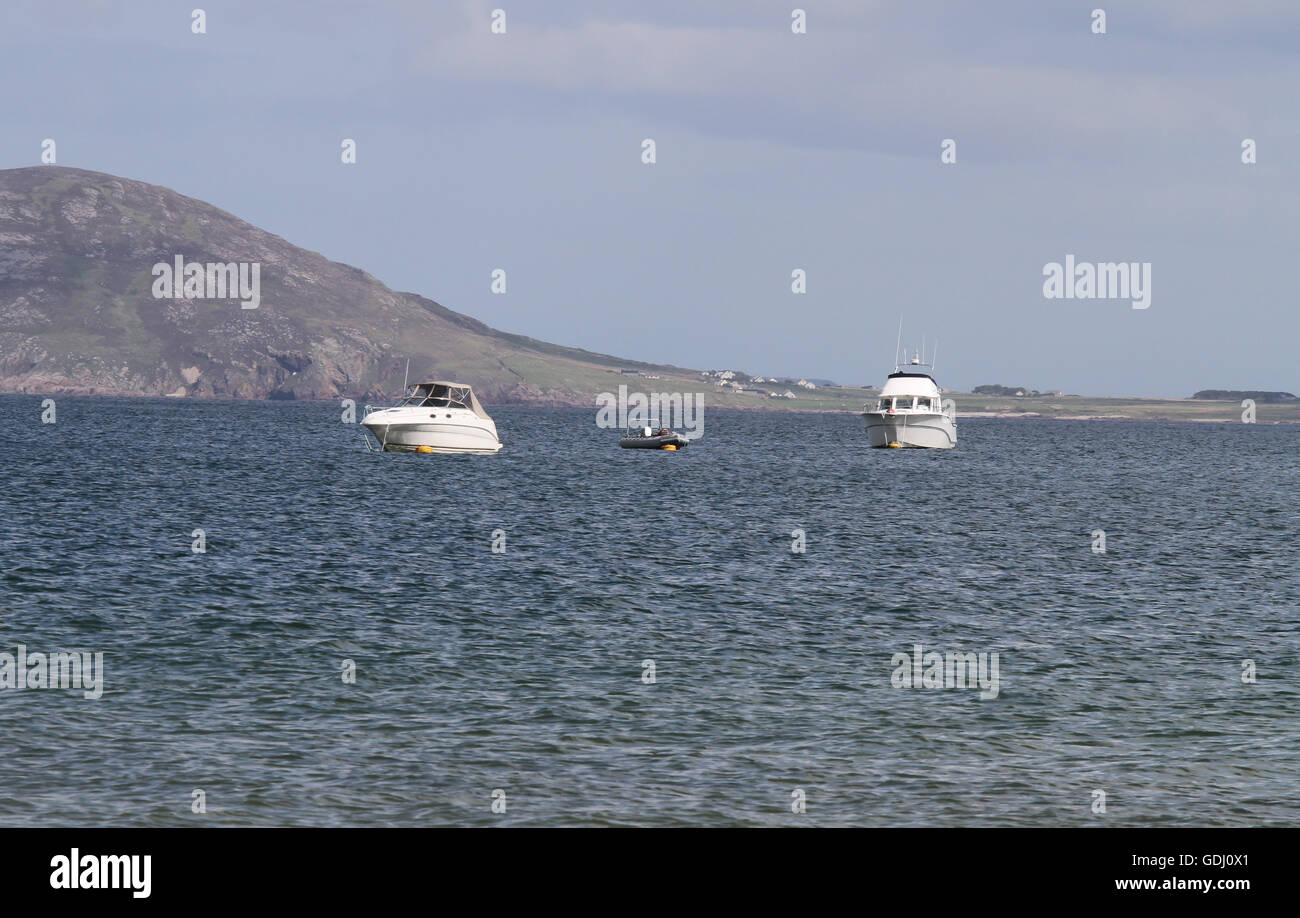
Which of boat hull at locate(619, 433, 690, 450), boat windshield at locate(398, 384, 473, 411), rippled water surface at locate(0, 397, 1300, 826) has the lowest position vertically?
rippled water surface at locate(0, 397, 1300, 826)

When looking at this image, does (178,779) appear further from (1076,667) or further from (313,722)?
(1076,667)

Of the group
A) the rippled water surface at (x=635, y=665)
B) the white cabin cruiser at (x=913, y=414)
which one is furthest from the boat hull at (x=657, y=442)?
the rippled water surface at (x=635, y=665)

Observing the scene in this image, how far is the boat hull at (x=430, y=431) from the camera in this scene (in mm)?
101500

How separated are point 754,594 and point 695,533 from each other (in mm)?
18021

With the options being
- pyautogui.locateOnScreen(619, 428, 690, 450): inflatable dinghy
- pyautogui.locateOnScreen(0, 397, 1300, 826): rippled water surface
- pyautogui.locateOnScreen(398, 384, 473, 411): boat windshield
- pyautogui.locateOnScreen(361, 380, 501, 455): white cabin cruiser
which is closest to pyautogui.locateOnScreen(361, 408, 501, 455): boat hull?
pyautogui.locateOnScreen(361, 380, 501, 455): white cabin cruiser

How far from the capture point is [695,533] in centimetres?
5688

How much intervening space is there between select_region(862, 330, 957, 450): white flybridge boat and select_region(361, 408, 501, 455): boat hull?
41.7m

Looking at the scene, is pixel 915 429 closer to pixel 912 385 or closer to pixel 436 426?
pixel 912 385

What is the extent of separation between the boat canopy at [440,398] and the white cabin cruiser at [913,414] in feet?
124

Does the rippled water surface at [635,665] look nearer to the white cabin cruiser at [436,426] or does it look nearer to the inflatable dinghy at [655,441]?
the white cabin cruiser at [436,426]

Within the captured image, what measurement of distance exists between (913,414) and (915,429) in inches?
111

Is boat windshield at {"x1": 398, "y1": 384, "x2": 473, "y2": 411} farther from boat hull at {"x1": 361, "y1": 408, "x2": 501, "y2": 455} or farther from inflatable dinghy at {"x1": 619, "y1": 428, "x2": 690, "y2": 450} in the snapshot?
inflatable dinghy at {"x1": 619, "y1": 428, "x2": 690, "y2": 450}

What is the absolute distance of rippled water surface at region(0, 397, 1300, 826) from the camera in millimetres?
19156
